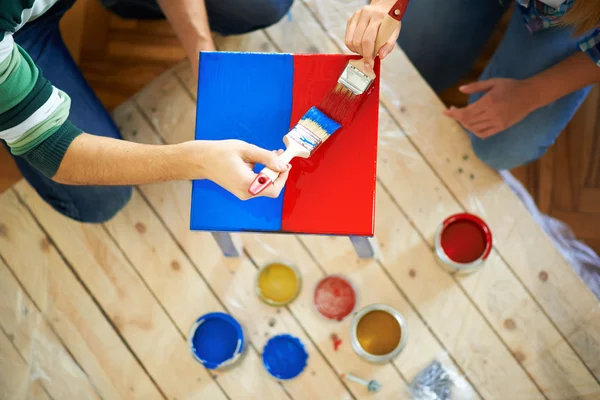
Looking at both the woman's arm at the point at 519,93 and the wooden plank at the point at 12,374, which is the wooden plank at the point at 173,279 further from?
the woman's arm at the point at 519,93

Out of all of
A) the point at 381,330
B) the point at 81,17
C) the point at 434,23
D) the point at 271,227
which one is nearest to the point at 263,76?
the point at 271,227

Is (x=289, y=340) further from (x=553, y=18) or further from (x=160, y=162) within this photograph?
(x=553, y=18)

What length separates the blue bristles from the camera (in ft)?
2.99

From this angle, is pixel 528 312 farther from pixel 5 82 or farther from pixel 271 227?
pixel 5 82

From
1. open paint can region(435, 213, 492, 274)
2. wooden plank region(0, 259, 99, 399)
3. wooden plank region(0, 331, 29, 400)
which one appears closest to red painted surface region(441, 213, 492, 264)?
open paint can region(435, 213, 492, 274)

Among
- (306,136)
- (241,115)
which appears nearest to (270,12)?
(241,115)

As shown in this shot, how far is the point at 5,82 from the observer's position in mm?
822

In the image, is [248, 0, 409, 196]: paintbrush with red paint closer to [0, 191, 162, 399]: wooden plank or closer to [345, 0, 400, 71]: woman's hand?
[345, 0, 400, 71]: woman's hand

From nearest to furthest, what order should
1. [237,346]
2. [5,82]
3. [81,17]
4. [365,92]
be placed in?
[5,82] < [365,92] < [237,346] < [81,17]

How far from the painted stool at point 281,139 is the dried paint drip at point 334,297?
0.36 metres

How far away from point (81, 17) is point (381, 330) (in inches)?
48.3

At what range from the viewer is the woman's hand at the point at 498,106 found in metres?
1.17

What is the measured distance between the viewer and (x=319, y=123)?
3.00 feet

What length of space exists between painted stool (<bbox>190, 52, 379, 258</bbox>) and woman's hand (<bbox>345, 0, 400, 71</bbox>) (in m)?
0.05
